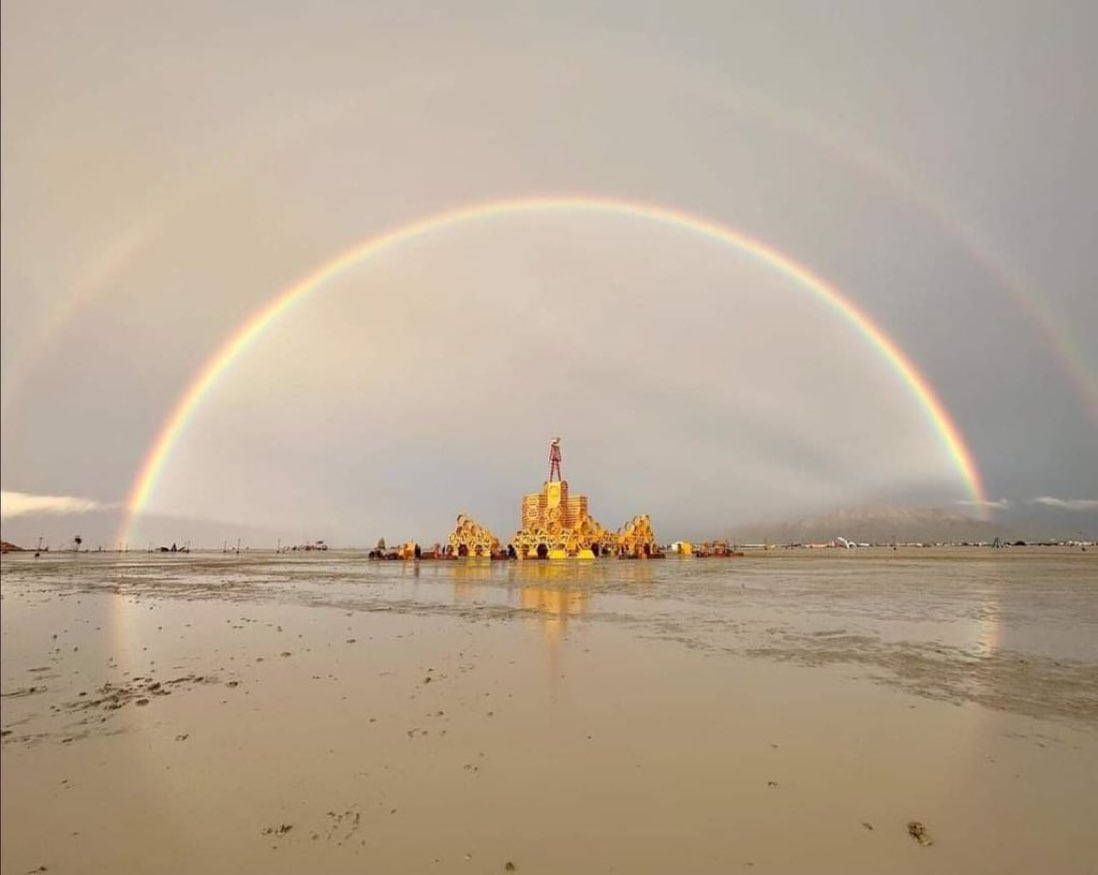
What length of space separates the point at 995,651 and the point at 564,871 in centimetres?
1710

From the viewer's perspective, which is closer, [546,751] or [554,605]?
[546,751]

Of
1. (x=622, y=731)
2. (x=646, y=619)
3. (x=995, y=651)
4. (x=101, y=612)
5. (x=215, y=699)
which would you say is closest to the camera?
(x=622, y=731)

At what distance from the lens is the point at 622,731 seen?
376 inches

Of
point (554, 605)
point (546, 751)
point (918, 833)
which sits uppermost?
point (554, 605)

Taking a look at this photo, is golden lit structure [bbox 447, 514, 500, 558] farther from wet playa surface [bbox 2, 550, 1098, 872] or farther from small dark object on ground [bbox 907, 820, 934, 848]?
small dark object on ground [bbox 907, 820, 934, 848]

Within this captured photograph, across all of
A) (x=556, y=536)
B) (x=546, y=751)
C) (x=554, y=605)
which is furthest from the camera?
(x=556, y=536)

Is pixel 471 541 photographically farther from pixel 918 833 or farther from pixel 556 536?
pixel 918 833

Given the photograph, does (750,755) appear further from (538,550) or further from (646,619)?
(538,550)

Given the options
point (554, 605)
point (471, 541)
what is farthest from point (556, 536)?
point (554, 605)

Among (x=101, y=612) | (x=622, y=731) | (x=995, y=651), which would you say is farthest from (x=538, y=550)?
(x=622, y=731)

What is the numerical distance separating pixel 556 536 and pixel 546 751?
89715 millimetres

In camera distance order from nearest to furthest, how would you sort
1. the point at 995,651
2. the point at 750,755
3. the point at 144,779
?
1. the point at 144,779
2. the point at 750,755
3. the point at 995,651

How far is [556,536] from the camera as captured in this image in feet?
320

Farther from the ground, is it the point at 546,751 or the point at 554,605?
the point at 554,605
